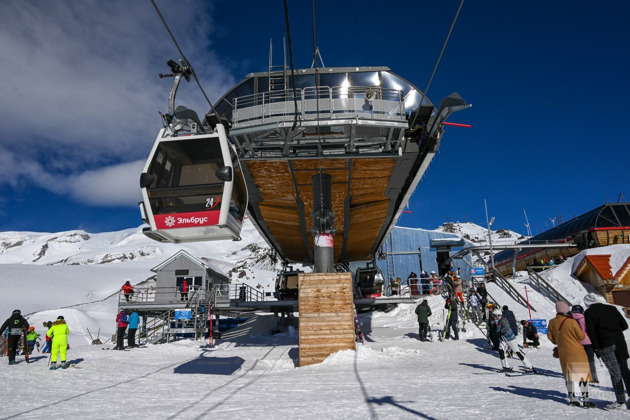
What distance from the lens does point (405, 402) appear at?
587cm

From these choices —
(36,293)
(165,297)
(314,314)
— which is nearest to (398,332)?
(314,314)

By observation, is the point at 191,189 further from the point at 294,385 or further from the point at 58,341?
the point at 58,341

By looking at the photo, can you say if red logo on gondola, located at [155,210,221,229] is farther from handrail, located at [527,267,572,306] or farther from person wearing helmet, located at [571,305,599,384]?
handrail, located at [527,267,572,306]

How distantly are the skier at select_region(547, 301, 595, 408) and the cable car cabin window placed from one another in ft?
18.9

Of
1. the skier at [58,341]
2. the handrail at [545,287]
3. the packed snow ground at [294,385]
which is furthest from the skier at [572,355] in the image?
the handrail at [545,287]

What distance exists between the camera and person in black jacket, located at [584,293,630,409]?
5180mm

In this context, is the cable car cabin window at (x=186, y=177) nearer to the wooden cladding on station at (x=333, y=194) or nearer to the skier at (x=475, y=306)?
the wooden cladding on station at (x=333, y=194)

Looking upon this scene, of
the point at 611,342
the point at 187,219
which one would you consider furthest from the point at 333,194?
the point at 611,342

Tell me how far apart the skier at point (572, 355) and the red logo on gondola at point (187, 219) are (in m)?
5.63

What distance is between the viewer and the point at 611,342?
5.25 m

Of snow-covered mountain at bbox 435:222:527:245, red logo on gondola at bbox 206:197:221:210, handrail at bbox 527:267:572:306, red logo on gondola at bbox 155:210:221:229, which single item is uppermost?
snow-covered mountain at bbox 435:222:527:245

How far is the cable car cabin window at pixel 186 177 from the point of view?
724 centimetres

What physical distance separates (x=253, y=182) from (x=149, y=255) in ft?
522

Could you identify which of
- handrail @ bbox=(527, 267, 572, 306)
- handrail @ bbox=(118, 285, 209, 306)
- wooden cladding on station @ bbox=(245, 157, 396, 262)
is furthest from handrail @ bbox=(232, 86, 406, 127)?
handrail @ bbox=(527, 267, 572, 306)
